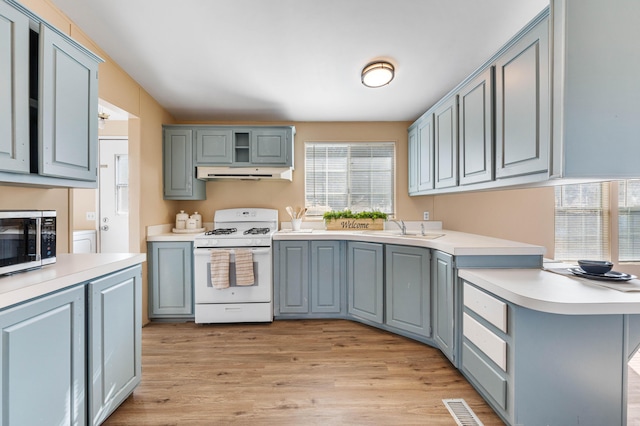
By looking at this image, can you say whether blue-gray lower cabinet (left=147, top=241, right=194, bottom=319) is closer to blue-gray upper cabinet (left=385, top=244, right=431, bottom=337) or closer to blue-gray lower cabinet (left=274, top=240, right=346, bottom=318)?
blue-gray lower cabinet (left=274, top=240, right=346, bottom=318)

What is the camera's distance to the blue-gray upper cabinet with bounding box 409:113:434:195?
286 cm

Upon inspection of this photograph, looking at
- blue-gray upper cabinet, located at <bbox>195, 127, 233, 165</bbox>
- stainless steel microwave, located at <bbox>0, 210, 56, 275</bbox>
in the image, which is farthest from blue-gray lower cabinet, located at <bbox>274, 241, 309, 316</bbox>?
stainless steel microwave, located at <bbox>0, 210, 56, 275</bbox>

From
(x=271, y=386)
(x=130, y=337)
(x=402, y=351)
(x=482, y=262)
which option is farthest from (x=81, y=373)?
(x=482, y=262)

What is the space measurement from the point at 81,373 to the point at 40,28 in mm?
1719

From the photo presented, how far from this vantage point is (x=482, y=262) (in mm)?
1949

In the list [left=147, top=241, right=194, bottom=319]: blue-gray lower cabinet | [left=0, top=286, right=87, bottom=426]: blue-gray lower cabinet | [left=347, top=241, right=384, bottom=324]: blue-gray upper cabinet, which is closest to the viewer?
[left=0, top=286, right=87, bottom=426]: blue-gray lower cabinet

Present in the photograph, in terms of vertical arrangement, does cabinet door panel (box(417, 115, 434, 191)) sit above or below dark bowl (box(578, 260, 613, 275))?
above

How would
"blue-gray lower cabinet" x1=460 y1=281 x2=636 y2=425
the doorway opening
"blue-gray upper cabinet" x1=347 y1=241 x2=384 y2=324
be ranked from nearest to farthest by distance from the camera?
1. "blue-gray lower cabinet" x1=460 y1=281 x2=636 y2=425
2. "blue-gray upper cabinet" x1=347 y1=241 x2=384 y2=324
3. the doorway opening

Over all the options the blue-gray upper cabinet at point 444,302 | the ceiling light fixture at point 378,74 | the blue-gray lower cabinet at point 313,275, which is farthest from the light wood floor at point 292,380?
the ceiling light fixture at point 378,74

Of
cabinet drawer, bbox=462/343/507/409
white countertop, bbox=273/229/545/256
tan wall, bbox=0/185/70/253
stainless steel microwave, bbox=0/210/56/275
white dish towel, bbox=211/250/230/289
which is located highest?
tan wall, bbox=0/185/70/253

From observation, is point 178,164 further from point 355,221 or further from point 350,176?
point 355,221

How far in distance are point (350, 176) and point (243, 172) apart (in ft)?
4.54

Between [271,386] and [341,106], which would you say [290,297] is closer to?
[271,386]

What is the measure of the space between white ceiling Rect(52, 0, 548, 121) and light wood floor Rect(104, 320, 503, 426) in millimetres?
2463
